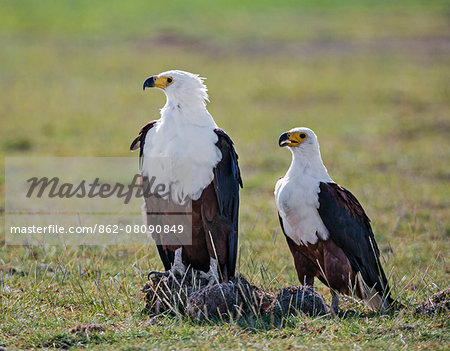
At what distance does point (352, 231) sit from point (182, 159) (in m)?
1.41

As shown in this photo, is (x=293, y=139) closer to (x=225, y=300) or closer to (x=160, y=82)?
(x=160, y=82)

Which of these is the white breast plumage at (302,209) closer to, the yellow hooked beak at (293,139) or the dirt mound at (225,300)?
the yellow hooked beak at (293,139)

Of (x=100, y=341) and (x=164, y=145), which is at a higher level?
(x=164, y=145)

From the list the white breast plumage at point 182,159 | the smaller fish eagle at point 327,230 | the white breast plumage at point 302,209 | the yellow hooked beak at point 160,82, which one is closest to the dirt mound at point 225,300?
the smaller fish eagle at point 327,230

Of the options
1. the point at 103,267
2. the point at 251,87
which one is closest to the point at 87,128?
the point at 251,87

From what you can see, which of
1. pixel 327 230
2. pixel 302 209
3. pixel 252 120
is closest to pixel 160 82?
pixel 302 209

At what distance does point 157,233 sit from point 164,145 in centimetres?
69

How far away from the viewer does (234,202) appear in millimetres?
5223

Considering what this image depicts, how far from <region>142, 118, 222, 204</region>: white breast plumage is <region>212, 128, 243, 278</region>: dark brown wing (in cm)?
5

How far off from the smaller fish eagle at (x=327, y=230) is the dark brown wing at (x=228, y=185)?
0.36 metres

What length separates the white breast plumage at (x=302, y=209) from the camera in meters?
5.23

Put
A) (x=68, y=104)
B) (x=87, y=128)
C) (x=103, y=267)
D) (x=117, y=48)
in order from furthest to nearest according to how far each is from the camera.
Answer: (x=117, y=48) → (x=68, y=104) → (x=87, y=128) → (x=103, y=267)

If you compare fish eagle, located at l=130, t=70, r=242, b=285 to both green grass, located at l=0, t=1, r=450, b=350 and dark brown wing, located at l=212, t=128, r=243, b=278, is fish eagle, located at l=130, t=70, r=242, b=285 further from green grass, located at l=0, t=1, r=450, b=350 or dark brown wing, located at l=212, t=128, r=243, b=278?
green grass, located at l=0, t=1, r=450, b=350

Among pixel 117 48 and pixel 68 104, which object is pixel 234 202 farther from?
pixel 117 48
